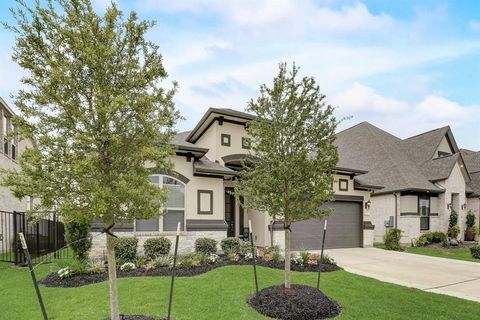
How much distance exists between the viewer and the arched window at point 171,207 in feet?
39.6

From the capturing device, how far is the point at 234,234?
1600 centimetres

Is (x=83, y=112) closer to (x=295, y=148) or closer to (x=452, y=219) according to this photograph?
(x=295, y=148)

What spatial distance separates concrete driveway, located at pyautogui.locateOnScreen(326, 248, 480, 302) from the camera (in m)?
8.92

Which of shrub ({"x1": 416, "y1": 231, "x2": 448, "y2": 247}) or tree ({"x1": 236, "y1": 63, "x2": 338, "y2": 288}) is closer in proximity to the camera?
tree ({"x1": 236, "y1": 63, "x2": 338, "y2": 288})

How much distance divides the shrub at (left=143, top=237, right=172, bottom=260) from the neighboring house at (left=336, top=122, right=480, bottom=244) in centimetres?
1093

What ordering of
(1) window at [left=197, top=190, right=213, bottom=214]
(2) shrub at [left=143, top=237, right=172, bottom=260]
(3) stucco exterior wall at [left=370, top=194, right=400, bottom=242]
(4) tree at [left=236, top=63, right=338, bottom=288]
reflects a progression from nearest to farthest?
1. (4) tree at [left=236, top=63, right=338, bottom=288]
2. (2) shrub at [left=143, top=237, right=172, bottom=260]
3. (1) window at [left=197, top=190, right=213, bottom=214]
4. (3) stucco exterior wall at [left=370, top=194, right=400, bottom=242]

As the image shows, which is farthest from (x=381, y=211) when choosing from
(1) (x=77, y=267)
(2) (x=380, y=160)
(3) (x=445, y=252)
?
(1) (x=77, y=267)

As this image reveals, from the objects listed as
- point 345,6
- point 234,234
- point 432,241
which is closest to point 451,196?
point 432,241

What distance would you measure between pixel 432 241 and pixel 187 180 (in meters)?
15.9

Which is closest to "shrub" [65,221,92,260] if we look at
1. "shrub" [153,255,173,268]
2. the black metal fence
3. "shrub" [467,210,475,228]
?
the black metal fence

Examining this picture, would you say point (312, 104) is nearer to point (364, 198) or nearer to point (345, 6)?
point (345, 6)

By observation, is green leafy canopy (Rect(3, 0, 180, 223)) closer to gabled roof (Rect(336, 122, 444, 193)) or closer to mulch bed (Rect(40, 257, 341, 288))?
mulch bed (Rect(40, 257, 341, 288))

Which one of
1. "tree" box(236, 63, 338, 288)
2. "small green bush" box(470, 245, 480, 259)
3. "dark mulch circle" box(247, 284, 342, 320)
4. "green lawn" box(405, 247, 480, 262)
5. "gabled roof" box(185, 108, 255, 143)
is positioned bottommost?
"green lawn" box(405, 247, 480, 262)

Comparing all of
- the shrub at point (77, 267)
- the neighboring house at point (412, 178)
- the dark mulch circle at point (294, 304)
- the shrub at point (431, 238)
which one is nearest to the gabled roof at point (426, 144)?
the neighboring house at point (412, 178)
